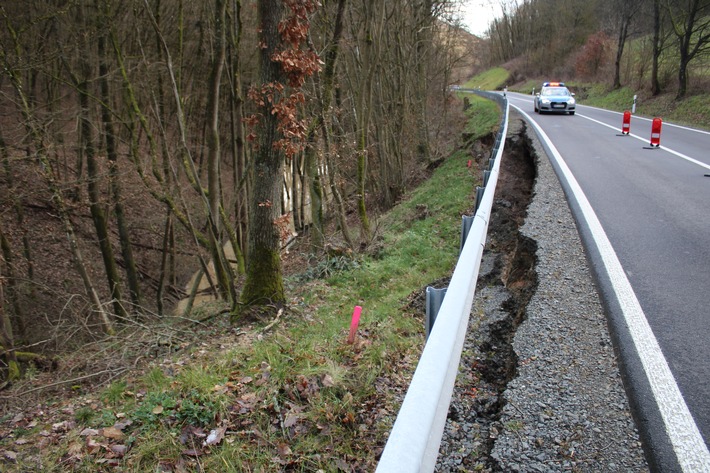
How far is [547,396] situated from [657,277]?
2.56 m

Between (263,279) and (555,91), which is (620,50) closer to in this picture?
(555,91)

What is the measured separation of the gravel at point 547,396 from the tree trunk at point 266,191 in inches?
152

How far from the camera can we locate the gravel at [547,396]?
2375 mm

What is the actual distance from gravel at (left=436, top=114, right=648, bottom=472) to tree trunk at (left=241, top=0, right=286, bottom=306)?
387 cm

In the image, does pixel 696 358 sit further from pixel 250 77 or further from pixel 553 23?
pixel 553 23

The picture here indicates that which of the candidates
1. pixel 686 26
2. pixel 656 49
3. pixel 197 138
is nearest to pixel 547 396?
pixel 197 138

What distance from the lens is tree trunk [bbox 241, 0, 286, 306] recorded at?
273 inches

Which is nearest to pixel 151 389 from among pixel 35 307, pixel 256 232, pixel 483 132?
pixel 256 232

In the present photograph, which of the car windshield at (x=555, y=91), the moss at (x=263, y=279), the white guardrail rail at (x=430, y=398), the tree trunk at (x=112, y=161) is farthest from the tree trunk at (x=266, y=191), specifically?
the car windshield at (x=555, y=91)

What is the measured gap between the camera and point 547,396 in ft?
9.17

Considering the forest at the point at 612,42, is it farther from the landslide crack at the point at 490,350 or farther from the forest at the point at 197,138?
the landslide crack at the point at 490,350

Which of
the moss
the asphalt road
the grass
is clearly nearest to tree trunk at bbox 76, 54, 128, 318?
the moss

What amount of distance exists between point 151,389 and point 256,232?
323 centimetres

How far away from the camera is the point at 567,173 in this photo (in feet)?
32.2
